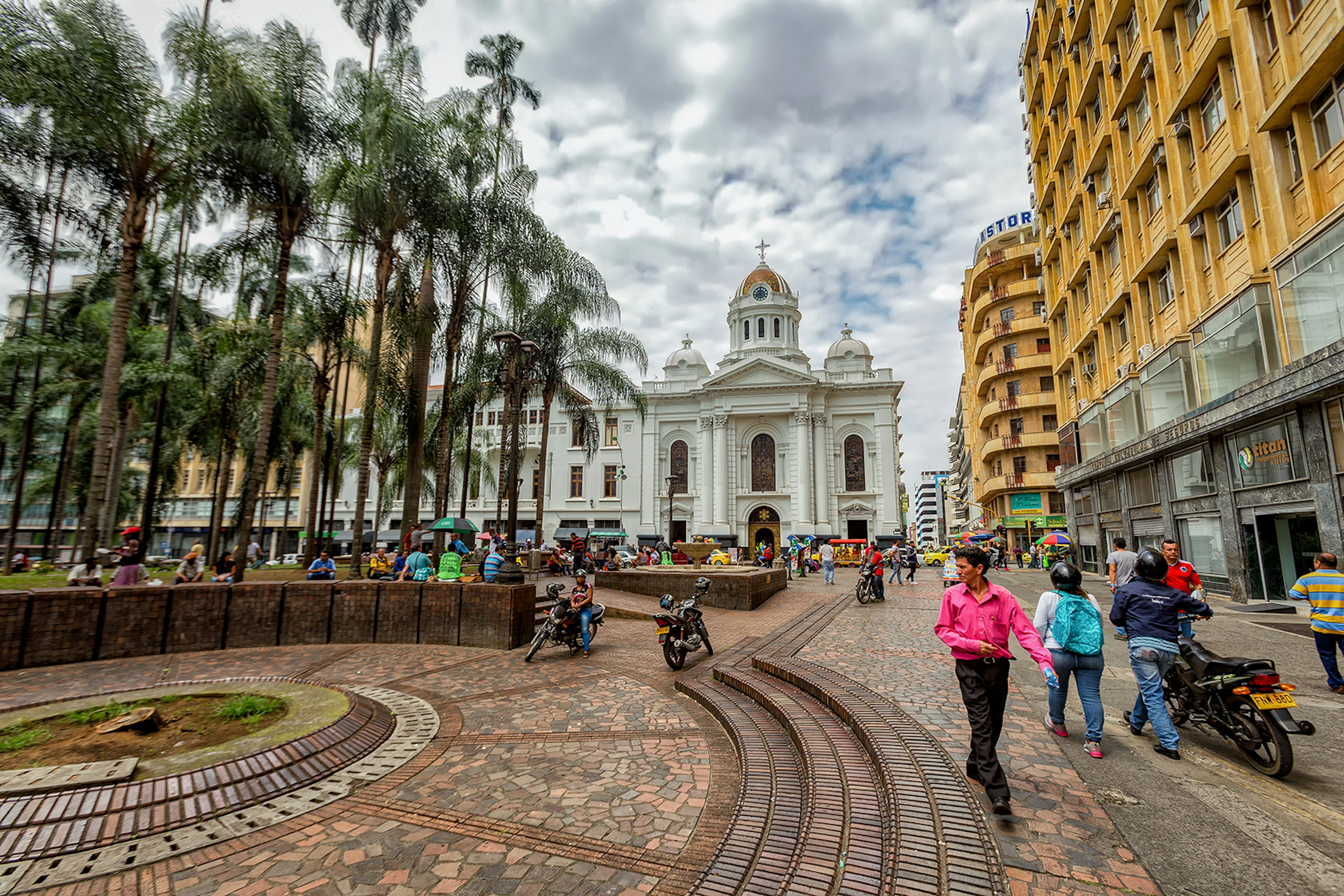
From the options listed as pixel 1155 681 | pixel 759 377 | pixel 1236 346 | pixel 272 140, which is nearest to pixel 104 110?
pixel 272 140

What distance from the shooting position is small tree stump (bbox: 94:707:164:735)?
14.0ft

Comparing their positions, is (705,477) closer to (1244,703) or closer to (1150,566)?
(1150,566)

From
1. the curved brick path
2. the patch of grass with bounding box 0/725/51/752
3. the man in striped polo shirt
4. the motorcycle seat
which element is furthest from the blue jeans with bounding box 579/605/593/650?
the man in striped polo shirt

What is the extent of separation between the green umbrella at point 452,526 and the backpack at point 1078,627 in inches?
614

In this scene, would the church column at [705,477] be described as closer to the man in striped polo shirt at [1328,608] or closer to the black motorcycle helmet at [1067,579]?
the man in striped polo shirt at [1328,608]

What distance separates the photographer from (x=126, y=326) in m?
12.5

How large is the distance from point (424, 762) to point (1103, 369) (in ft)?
82.8

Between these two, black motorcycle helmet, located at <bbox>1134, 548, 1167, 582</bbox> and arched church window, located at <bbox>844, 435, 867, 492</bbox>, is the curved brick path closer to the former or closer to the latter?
black motorcycle helmet, located at <bbox>1134, 548, 1167, 582</bbox>

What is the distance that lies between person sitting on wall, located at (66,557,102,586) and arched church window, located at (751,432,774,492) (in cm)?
3754

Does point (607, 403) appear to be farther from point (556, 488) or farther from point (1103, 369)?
point (556, 488)

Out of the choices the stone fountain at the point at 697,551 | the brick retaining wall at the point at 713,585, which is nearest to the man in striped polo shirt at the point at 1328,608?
the brick retaining wall at the point at 713,585

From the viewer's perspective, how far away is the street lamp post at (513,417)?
9539 mm

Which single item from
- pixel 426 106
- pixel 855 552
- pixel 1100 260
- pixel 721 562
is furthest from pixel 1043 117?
pixel 426 106

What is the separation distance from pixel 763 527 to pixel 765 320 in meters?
18.1
